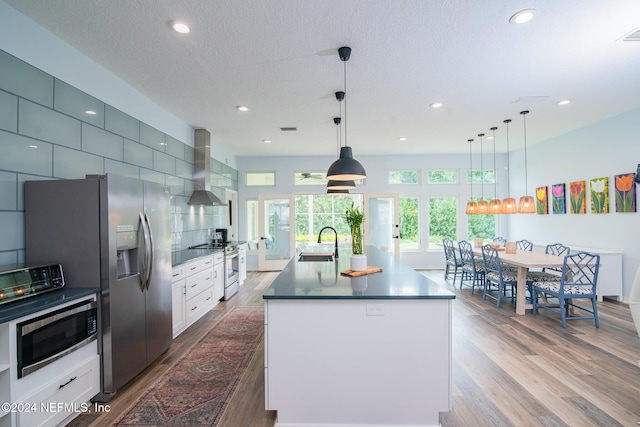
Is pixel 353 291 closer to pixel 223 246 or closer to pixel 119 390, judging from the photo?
pixel 119 390

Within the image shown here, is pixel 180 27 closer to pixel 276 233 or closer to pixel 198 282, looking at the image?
pixel 198 282

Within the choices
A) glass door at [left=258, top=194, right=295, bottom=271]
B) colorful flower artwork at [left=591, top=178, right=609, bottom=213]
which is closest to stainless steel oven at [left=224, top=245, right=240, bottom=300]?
glass door at [left=258, top=194, right=295, bottom=271]

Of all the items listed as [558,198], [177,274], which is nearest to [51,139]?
[177,274]

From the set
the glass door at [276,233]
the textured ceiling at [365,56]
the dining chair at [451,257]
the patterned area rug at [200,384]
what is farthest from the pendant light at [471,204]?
the patterned area rug at [200,384]

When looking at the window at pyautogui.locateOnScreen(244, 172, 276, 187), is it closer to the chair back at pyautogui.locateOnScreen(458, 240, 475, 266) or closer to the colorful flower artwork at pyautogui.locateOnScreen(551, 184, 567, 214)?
the chair back at pyautogui.locateOnScreen(458, 240, 475, 266)

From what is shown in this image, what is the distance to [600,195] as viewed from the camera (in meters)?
5.13

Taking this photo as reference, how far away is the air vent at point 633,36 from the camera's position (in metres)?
2.52

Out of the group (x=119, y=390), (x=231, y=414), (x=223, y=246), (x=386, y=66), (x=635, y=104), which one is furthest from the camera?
(x=223, y=246)

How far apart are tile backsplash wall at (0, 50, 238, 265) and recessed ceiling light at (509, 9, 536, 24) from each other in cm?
372

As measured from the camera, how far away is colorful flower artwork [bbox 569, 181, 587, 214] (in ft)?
18.0

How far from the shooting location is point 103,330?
2320 mm

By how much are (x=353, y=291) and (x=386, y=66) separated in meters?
2.32

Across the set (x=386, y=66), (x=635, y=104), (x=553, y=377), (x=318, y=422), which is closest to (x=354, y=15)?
(x=386, y=66)

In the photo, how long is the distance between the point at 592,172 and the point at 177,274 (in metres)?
6.81
